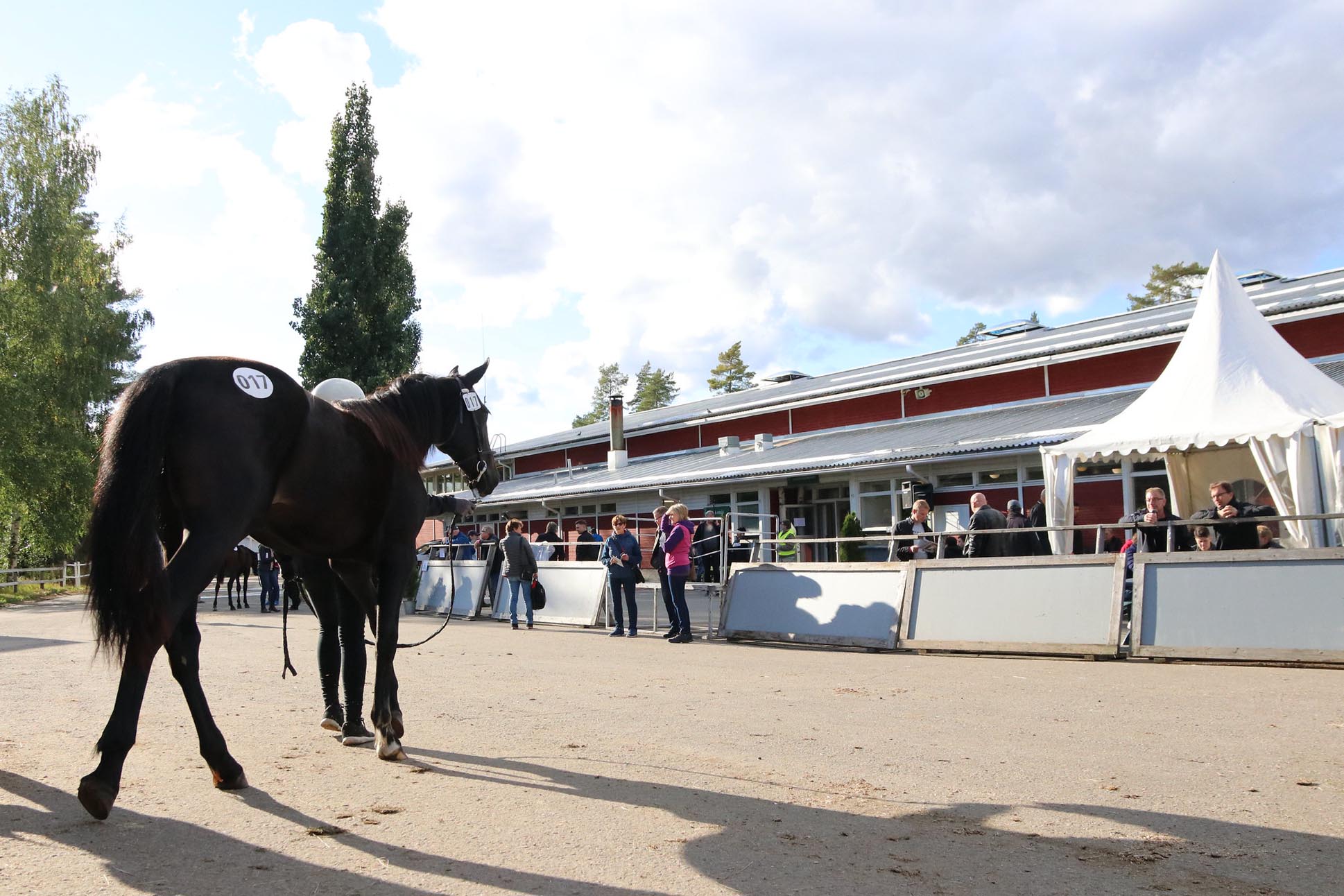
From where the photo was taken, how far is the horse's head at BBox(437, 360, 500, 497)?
6359 mm

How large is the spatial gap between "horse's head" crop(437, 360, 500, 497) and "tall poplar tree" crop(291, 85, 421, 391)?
20.7 metres

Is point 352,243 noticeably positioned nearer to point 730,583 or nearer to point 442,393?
point 730,583

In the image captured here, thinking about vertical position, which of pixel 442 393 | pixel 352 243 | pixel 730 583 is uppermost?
pixel 352 243

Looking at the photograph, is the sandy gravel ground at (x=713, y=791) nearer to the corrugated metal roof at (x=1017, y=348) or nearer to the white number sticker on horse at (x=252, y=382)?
the white number sticker on horse at (x=252, y=382)

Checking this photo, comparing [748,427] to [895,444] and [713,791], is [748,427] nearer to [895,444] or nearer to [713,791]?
[895,444]

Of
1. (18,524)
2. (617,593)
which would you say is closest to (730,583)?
(617,593)

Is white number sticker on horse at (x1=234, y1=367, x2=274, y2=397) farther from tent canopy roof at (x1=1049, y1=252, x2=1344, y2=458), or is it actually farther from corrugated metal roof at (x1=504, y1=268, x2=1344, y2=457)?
corrugated metal roof at (x1=504, y1=268, x2=1344, y2=457)

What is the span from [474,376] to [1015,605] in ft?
22.8

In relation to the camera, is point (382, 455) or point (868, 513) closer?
point (382, 455)

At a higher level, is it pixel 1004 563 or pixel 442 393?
pixel 442 393

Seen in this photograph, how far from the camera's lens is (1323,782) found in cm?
480

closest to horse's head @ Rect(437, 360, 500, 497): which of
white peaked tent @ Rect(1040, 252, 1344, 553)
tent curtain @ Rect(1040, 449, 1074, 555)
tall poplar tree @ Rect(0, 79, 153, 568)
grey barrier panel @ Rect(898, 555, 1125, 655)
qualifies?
grey barrier panel @ Rect(898, 555, 1125, 655)

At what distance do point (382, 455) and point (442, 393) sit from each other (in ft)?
2.65

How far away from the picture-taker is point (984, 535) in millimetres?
13070
